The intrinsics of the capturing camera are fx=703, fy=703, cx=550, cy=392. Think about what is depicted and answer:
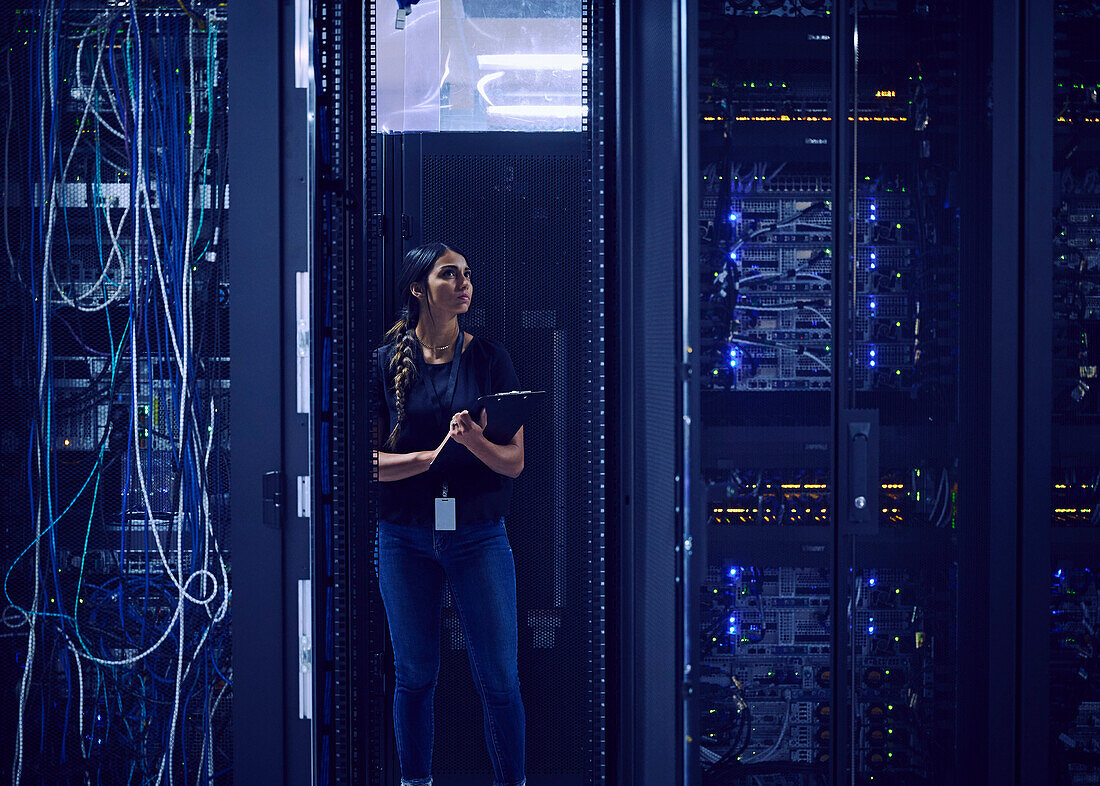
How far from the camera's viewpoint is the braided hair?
1.74m

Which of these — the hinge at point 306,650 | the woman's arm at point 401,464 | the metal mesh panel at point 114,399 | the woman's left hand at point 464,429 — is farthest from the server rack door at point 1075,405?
the metal mesh panel at point 114,399

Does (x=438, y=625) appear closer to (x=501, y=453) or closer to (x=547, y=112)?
(x=501, y=453)

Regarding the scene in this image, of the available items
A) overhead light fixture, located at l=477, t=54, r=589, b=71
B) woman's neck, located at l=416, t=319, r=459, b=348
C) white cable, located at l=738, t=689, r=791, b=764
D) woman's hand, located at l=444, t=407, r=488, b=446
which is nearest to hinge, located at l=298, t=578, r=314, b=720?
woman's hand, located at l=444, t=407, r=488, b=446

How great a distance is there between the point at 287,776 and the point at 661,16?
1.93m

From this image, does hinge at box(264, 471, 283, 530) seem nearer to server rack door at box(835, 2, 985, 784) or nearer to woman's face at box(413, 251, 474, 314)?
woman's face at box(413, 251, 474, 314)

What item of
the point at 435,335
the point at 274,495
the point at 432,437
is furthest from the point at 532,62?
the point at 274,495

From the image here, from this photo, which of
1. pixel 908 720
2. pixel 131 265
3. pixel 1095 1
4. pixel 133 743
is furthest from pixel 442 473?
pixel 1095 1

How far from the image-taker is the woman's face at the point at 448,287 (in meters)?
1.77

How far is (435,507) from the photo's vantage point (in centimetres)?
173

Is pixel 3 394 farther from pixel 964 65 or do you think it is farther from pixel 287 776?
pixel 964 65

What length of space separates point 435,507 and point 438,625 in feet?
1.01

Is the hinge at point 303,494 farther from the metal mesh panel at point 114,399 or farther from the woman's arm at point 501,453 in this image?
the woman's arm at point 501,453

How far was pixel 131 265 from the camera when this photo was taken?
179cm

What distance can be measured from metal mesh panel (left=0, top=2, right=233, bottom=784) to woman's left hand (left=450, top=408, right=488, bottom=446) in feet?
1.99
